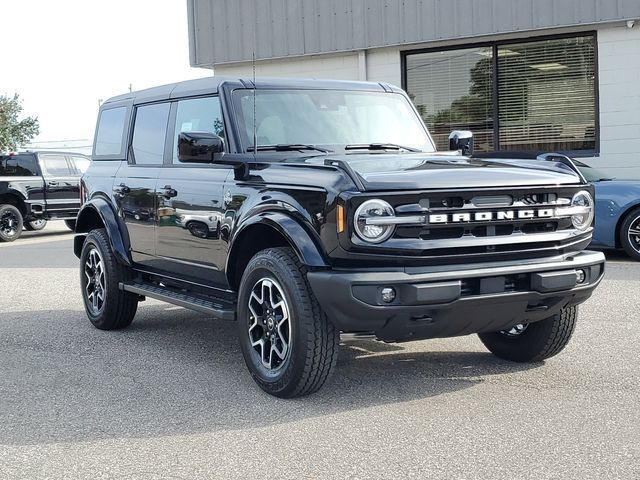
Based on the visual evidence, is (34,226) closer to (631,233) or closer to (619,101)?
(619,101)

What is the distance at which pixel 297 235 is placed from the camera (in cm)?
502

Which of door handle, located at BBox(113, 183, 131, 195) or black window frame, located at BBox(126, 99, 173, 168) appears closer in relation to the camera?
black window frame, located at BBox(126, 99, 173, 168)

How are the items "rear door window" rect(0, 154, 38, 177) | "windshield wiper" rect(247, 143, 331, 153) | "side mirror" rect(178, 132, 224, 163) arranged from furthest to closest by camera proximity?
"rear door window" rect(0, 154, 38, 177), "windshield wiper" rect(247, 143, 331, 153), "side mirror" rect(178, 132, 224, 163)

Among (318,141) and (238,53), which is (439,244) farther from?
(238,53)

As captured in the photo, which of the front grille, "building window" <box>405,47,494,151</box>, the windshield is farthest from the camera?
"building window" <box>405,47,494,151</box>

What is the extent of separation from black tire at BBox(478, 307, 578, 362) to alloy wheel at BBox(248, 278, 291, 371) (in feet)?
5.47

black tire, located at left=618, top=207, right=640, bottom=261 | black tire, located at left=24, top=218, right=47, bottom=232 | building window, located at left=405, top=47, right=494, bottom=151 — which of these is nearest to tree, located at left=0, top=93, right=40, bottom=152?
black tire, located at left=24, top=218, right=47, bottom=232

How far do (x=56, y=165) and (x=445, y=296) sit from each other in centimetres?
1577

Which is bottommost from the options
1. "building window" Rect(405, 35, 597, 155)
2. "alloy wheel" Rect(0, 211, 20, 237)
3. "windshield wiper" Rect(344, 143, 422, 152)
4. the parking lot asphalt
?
the parking lot asphalt

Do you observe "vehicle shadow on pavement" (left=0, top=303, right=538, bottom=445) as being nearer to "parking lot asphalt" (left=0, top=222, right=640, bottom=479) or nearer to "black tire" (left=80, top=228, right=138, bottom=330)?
"parking lot asphalt" (left=0, top=222, right=640, bottom=479)

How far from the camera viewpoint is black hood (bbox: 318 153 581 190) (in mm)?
4832

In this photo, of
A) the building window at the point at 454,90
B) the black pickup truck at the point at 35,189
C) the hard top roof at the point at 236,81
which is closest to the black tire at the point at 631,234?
the hard top roof at the point at 236,81

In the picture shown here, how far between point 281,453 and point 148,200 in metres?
3.03

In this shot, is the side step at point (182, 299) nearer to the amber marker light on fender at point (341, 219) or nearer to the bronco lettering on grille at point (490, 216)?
the amber marker light on fender at point (341, 219)
